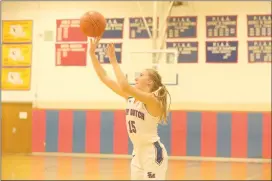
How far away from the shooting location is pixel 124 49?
11.7 metres

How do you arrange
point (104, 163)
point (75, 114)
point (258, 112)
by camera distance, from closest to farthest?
point (104, 163)
point (258, 112)
point (75, 114)

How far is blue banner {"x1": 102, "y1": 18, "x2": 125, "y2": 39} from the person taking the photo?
11.7m

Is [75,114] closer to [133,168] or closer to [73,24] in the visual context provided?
[73,24]

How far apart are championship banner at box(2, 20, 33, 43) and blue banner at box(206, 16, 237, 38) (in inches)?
188

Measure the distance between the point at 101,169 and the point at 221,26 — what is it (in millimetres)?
Answer: 4793

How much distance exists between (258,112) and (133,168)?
7613mm

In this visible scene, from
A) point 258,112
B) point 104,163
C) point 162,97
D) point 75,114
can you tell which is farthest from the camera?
point 75,114

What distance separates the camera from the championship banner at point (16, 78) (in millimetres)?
12070

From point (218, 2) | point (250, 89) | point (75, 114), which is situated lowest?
point (75, 114)

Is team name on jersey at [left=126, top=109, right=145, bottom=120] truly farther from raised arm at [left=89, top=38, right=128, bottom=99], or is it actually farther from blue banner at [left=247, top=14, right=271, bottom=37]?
blue banner at [left=247, top=14, right=271, bottom=37]

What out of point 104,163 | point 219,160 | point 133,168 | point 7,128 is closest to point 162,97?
point 133,168

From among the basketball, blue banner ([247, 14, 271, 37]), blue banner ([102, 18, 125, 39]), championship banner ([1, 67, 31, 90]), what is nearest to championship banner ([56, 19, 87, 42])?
blue banner ([102, 18, 125, 39])

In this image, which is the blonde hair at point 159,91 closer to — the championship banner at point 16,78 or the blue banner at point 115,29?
the blue banner at point 115,29

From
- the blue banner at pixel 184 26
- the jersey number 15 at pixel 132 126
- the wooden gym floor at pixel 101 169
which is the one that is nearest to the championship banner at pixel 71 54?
the blue banner at pixel 184 26
